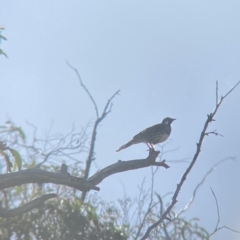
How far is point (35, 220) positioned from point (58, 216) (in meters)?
0.35

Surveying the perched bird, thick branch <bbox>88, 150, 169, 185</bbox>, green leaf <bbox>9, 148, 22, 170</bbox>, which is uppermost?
the perched bird

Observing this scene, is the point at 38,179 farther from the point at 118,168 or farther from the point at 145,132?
the point at 145,132

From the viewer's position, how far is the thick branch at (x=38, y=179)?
16.1 feet

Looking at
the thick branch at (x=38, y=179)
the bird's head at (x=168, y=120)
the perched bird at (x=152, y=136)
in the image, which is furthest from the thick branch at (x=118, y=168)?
the bird's head at (x=168, y=120)

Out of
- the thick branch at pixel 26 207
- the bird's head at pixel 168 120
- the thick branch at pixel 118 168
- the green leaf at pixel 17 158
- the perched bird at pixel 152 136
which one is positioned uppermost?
the bird's head at pixel 168 120

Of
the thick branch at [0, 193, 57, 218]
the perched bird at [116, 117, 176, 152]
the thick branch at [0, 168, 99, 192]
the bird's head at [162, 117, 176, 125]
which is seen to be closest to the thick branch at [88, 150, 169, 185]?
the thick branch at [0, 168, 99, 192]

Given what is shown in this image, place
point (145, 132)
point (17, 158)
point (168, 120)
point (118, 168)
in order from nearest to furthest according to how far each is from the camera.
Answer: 1. point (118, 168)
2. point (17, 158)
3. point (145, 132)
4. point (168, 120)

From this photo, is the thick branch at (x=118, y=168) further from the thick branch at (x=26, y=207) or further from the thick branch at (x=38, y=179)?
the thick branch at (x=26, y=207)

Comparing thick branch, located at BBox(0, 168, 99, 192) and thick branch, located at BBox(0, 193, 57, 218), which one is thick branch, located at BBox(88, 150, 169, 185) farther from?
thick branch, located at BBox(0, 193, 57, 218)

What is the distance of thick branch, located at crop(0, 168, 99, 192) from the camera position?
4.92 meters

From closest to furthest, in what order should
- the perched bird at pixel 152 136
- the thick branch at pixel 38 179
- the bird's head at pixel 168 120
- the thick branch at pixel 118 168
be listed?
1. the thick branch at pixel 38 179
2. the thick branch at pixel 118 168
3. the perched bird at pixel 152 136
4. the bird's head at pixel 168 120

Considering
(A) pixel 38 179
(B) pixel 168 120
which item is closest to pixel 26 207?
(A) pixel 38 179

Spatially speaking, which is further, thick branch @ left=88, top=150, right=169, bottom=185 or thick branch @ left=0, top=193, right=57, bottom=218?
thick branch @ left=88, top=150, right=169, bottom=185

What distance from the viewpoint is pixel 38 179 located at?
504cm
